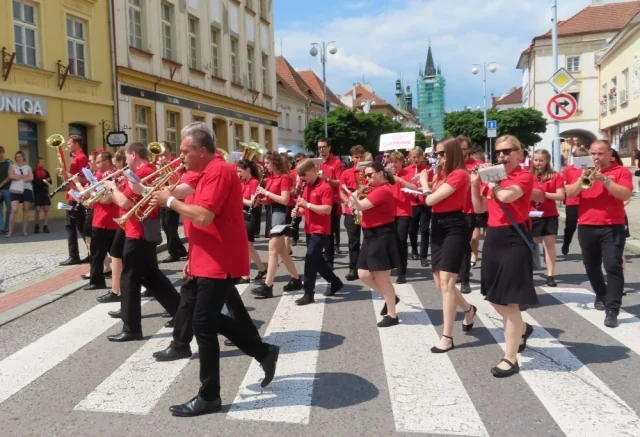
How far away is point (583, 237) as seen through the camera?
6.39 metres

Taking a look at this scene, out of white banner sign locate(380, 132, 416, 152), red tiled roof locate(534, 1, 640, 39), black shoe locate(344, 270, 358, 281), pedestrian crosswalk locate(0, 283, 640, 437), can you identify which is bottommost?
pedestrian crosswalk locate(0, 283, 640, 437)

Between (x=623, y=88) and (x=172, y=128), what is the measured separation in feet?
95.6

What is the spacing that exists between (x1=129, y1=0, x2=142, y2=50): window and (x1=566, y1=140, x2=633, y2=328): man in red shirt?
1819cm

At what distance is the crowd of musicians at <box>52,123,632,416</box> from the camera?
12.7 feet

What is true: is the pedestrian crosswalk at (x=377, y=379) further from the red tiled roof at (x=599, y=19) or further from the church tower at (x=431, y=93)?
the church tower at (x=431, y=93)

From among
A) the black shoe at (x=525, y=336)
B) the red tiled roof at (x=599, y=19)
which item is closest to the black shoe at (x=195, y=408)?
the black shoe at (x=525, y=336)

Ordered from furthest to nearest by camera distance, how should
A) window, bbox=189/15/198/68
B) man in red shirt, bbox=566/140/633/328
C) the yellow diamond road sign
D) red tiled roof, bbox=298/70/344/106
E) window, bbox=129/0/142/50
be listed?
red tiled roof, bbox=298/70/344/106 → window, bbox=189/15/198/68 → window, bbox=129/0/142/50 → the yellow diamond road sign → man in red shirt, bbox=566/140/633/328

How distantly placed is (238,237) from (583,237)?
4111mm

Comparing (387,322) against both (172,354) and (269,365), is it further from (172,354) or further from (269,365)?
(172,354)

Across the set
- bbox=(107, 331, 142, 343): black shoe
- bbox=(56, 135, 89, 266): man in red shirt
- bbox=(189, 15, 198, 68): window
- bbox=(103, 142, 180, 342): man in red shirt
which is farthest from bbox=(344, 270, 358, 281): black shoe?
bbox=(189, 15, 198, 68): window

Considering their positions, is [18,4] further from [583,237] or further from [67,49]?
[583,237]

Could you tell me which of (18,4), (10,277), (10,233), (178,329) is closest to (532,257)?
(178,329)

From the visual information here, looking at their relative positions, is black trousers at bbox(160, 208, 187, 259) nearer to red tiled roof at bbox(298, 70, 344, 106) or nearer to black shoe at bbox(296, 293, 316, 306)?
black shoe at bbox(296, 293, 316, 306)

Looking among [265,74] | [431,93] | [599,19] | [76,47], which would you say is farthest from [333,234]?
[431,93]
